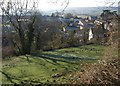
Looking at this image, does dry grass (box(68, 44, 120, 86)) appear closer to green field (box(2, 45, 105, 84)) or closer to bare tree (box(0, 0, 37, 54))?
green field (box(2, 45, 105, 84))

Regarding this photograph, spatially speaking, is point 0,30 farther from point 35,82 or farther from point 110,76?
point 110,76

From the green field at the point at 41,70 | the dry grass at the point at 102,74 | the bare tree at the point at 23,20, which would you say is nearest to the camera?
the dry grass at the point at 102,74

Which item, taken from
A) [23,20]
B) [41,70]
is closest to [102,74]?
[41,70]

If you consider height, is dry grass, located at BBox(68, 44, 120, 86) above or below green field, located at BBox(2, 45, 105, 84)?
above

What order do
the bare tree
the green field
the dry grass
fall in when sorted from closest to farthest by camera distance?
the dry grass < the green field < the bare tree

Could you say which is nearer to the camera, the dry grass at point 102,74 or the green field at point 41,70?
the dry grass at point 102,74

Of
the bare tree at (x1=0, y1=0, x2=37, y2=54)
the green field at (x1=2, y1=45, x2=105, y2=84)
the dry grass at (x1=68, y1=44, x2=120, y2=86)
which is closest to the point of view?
the dry grass at (x1=68, y1=44, x2=120, y2=86)

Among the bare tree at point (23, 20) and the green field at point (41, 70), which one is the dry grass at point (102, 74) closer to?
the green field at point (41, 70)

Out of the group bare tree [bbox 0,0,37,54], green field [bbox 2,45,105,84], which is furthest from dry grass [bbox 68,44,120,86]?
bare tree [bbox 0,0,37,54]

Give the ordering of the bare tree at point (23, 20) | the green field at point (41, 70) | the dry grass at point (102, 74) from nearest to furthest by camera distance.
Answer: the dry grass at point (102, 74), the green field at point (41, 70), the bare tree at point (23, 20)

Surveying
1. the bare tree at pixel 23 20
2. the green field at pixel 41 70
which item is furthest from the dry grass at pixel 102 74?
the bare tree at pixel 23 20

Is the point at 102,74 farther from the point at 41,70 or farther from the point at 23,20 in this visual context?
the point at 23,20

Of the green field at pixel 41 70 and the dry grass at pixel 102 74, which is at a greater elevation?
the dry grass at pixel 102 74

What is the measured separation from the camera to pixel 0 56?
19.6 meters
